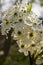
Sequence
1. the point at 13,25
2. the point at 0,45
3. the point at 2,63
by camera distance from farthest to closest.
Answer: the point at 0,45 < the point at 2,63 < the point at 13,25

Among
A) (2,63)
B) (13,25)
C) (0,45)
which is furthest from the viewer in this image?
(0,45)

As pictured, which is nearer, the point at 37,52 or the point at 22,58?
the point at 37,52

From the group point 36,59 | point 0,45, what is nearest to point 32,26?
point 36,59

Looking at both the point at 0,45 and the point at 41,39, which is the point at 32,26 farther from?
the point at 0,45

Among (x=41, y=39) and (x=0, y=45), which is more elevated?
(x=41, y=39)

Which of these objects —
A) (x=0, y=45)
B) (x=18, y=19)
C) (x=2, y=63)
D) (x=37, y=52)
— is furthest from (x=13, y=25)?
(x=0, y=45)

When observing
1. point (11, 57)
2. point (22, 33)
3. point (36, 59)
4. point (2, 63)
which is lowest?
point (11, 57)

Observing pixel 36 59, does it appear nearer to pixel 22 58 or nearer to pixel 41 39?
pixel 41 39
